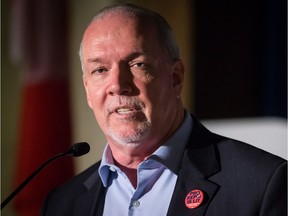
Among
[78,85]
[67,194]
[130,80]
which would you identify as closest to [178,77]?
[130,80]

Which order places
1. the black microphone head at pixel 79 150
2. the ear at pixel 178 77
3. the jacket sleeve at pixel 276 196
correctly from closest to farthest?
the jacket sleeve at pixel 276 196 → the black microphone head at pixel 79 150 → the ear at pixel 178 77

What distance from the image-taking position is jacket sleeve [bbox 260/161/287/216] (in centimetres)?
130

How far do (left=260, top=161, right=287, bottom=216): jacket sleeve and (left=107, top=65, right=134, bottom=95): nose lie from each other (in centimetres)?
50

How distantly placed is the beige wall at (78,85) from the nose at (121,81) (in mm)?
221

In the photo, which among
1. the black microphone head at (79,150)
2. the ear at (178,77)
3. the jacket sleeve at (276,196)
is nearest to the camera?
the jacket sleeve at (276,196)

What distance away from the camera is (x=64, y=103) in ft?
6.42

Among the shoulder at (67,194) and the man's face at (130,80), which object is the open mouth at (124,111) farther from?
the shoulder at (67,194)

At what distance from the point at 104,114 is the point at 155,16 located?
13.9 inches

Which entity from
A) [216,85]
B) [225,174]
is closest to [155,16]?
[216,85]

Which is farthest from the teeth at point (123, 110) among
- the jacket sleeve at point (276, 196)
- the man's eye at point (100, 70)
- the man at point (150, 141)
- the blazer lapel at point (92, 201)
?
the jacket sleeve at point (276, 196)

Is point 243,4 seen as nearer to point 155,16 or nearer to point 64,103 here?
point 155,16

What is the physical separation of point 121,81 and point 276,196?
0.56m

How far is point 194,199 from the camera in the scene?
4.54 ft

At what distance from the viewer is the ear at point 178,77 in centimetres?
160
